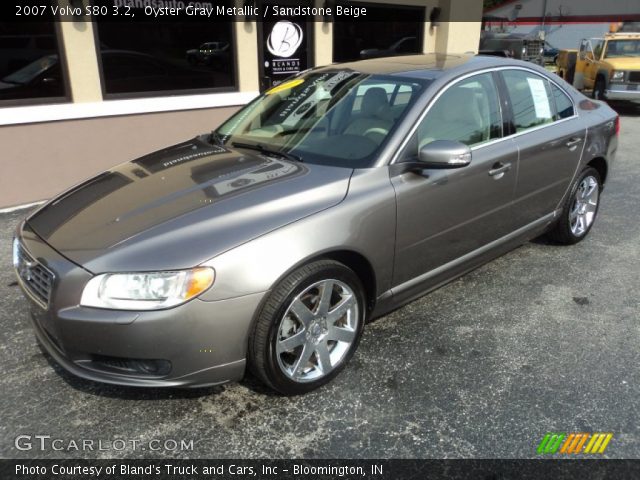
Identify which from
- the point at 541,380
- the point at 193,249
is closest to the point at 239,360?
the point at 193,249

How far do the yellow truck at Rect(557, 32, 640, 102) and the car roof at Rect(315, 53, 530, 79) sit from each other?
11.6 m

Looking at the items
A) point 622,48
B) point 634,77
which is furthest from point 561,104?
point 622,48

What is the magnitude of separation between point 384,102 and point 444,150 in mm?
→ 619

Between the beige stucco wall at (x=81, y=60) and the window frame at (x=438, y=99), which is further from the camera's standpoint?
the beige stucco wall at (x=81, y=60)

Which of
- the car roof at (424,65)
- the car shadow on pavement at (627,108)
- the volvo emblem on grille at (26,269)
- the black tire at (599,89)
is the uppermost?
the car roof at (424,65)

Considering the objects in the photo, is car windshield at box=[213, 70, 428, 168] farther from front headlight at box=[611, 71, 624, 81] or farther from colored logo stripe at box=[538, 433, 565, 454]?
front headlight at box=[611, 71, 624, 81]

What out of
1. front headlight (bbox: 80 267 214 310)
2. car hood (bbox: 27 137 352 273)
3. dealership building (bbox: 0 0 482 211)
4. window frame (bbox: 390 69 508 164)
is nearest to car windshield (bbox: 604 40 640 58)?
dealership building (bbox: 0 0 482 211)

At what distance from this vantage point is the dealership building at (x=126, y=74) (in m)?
5.82

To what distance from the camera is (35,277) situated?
98.6 inches

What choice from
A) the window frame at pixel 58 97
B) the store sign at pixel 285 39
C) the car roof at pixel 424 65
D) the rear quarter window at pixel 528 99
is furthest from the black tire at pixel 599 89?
the window frame at pixel 58 97

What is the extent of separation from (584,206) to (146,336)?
3.96 meters

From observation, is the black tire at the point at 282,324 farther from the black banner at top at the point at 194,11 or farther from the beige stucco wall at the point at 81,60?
the black banner at top at the point at 194,11

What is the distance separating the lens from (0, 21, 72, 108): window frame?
580 centimetres

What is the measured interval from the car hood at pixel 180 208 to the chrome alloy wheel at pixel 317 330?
42cm
